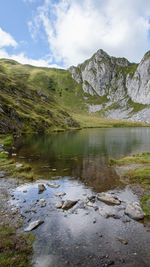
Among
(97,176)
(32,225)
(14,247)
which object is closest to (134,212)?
(32,225)

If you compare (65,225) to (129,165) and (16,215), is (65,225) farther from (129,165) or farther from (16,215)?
(129,165)

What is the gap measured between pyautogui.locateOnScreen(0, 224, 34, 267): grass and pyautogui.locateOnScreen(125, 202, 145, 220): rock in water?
31.2 ft

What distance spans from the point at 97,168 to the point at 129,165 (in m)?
6.79

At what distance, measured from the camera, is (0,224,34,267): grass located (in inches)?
393

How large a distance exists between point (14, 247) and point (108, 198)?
1145cm

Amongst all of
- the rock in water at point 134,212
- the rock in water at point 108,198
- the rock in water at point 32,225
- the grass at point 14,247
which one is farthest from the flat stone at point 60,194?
the rock in water at point 134,212

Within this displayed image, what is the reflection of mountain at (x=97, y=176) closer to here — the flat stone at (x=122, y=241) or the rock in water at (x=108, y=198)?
the rock in water at (x=108, y=198)

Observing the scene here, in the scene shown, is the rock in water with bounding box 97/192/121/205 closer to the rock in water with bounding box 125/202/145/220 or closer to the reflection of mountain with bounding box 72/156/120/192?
the rock in water with bounding box 125/202/145/220

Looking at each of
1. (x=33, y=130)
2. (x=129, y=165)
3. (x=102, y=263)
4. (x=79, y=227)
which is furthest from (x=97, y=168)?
(x=33, y=130)

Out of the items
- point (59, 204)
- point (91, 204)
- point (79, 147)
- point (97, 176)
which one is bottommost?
point (97, 176)

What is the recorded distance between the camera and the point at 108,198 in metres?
19.1

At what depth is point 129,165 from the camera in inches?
1324

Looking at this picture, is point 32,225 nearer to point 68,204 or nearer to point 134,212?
point 68,204

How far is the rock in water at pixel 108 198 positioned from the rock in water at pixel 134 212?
5.53 ft
